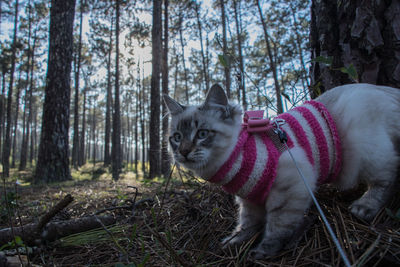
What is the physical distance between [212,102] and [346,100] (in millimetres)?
988

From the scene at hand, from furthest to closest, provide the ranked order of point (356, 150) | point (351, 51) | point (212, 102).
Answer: point (351, 51)
point (212, 102)
point (356, 150)

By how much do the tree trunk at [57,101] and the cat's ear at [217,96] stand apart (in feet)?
19.0

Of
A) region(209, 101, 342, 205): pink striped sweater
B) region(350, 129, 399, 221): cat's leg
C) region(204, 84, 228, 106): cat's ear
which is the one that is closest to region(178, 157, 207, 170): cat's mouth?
region(209, 101, 342, 205): pink striped sweater

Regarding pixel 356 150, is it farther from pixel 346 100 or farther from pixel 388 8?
pixel 388 8

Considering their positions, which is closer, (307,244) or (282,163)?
(307,244)

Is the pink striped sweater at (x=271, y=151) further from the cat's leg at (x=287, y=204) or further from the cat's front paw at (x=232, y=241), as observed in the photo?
the cat's front paw at (x=232, y=241)

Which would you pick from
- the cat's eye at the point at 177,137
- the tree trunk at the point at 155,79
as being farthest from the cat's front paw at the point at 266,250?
the tree trunk at the point at 155,79

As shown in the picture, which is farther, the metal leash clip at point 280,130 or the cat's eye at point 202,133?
the cat's eye at point 202,133

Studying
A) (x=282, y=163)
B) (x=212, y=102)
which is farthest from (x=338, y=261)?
(x=212, y=102)

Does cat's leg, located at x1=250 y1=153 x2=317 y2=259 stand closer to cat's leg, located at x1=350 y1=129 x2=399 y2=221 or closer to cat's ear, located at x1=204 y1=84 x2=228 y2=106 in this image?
cat's leg, located at x1=350 y1=129 x2=399 y2=221

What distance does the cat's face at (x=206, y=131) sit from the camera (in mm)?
1560

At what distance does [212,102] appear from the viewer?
1.77 metres

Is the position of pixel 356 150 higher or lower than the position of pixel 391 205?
higher

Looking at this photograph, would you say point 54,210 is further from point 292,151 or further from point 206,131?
point 292,151
